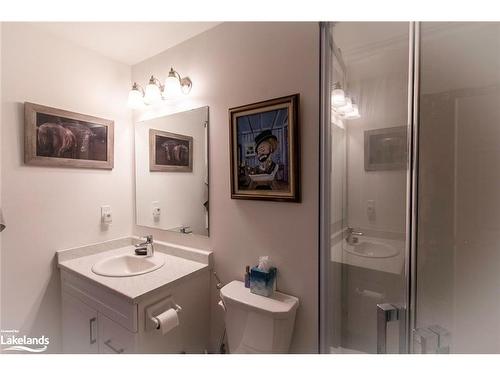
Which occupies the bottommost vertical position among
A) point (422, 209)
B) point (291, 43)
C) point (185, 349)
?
point (185, 349)

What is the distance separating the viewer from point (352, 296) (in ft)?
2.78

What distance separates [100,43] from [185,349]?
6.12ft

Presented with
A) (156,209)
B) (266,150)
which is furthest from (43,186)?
(266,150)

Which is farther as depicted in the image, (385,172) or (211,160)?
(211,160)

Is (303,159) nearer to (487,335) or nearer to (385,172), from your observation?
(385,172)

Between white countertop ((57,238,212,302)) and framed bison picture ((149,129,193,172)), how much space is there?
1.69ft

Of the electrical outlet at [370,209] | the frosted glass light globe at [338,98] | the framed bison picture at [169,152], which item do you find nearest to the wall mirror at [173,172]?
the framed bison picture at [169,152]

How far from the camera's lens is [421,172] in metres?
0.69

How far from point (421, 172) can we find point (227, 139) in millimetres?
894

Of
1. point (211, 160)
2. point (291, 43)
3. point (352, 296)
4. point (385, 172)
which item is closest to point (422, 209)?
point (385, 172)

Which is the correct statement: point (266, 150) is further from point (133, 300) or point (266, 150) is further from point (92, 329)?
point (92, 329)

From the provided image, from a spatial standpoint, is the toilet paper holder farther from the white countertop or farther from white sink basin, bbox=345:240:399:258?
white sink basin, bbox=345:240:399:258

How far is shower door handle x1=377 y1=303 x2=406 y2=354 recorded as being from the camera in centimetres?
65
